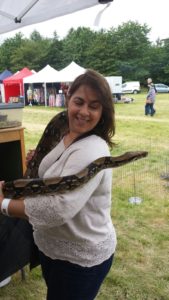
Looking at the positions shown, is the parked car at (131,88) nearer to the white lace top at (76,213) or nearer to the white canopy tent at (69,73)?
the white canopy tent at (69,73)

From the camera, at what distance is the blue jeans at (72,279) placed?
1607 mm

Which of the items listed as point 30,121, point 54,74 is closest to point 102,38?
point 54,74

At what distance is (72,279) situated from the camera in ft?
5.28

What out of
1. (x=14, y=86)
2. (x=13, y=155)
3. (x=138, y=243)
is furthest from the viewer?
(x=14, y=86)

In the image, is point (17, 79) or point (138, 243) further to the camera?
point (17, 79)

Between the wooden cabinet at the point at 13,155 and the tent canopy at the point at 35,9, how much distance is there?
4.64ft

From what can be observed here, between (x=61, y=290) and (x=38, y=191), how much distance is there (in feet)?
1.84

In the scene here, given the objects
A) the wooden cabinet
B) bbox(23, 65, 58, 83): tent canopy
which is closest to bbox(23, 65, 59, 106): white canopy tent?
bbox(23, 65, 58, 83): tent canopy

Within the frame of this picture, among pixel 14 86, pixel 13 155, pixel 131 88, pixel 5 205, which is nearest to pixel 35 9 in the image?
pixel 13 155

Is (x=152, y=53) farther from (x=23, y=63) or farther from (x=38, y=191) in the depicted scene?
(x=38, y=191)

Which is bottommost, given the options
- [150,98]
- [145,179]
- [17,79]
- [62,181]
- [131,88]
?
[145,179]

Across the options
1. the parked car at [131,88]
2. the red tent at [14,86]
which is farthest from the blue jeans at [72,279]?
the parked car at [131,88]

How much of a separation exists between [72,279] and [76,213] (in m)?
Result: 0.42

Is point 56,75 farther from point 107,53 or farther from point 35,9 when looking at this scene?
point 107,53
